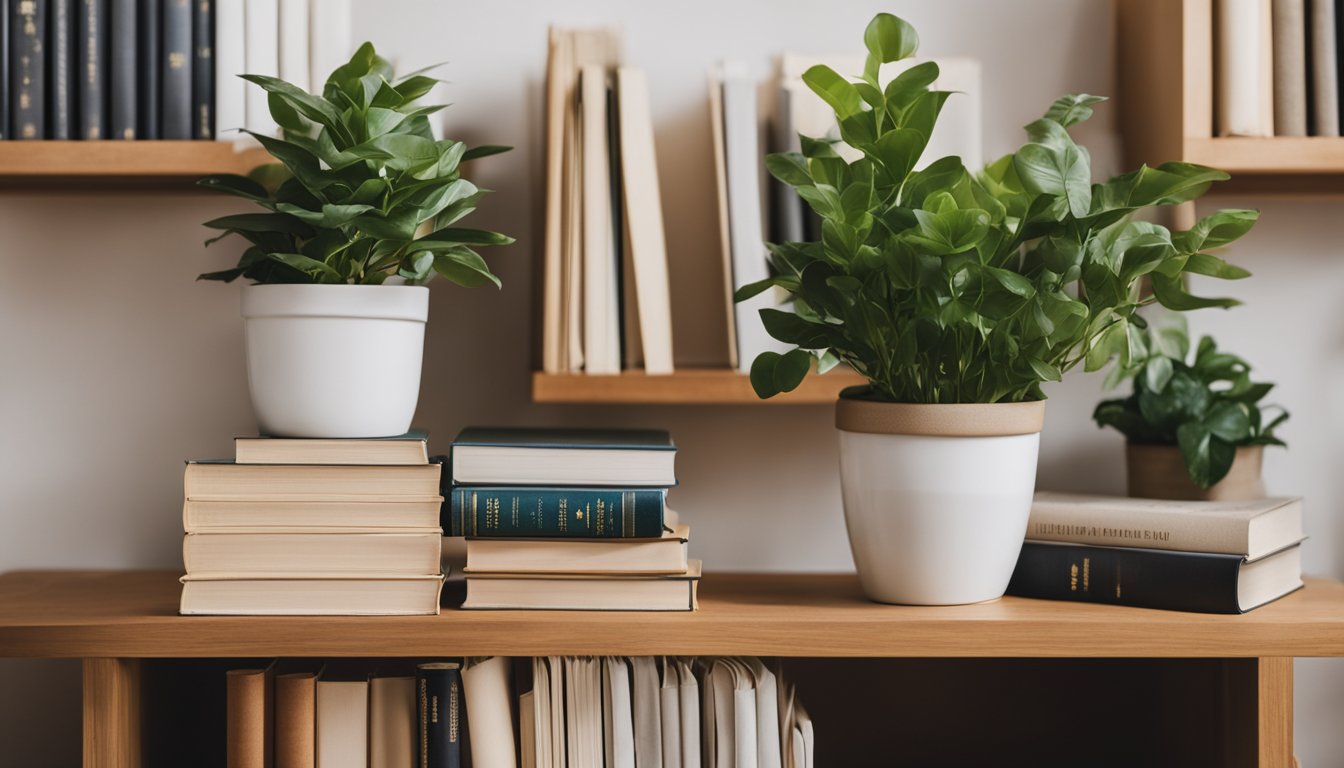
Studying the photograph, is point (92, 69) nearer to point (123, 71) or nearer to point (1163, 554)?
point (123, 71)

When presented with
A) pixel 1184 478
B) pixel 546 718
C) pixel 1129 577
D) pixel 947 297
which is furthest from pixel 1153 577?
pixel 546 718

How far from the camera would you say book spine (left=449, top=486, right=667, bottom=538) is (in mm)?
963

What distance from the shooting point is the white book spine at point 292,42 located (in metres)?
1.10

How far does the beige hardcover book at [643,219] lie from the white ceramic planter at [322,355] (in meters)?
0.25

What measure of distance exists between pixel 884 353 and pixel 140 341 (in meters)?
0.90

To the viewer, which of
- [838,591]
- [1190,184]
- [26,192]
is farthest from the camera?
Result: [26,192]

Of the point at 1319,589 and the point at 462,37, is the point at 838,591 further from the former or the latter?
the point at 462,37

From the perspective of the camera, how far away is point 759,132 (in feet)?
3.88

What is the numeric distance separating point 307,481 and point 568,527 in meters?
0.24

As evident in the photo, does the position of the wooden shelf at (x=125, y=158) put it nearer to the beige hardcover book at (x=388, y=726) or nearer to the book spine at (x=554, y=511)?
the book spine at (x=554, y=511)

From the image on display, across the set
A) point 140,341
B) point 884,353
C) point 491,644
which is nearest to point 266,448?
point 491,644

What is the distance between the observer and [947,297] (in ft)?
3.00

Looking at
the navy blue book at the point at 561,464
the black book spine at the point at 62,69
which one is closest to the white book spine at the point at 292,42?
the black book spine at the point at 62,69

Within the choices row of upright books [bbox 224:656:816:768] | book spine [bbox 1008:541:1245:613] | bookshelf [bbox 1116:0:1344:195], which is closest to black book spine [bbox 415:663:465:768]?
row of upright books [bbox 224:656:816:768]
